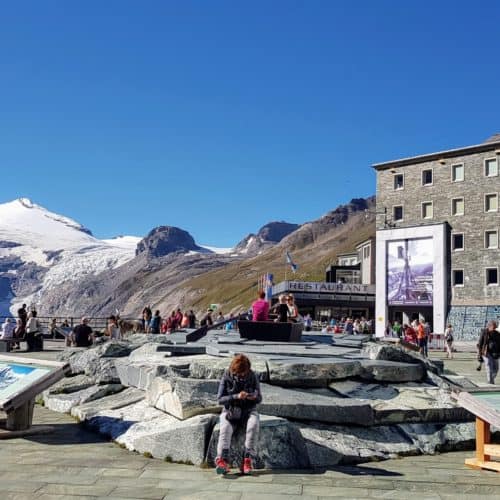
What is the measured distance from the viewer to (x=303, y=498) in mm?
6586

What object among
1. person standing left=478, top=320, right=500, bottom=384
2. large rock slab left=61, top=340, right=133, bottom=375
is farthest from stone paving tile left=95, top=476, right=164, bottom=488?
person standing left=478, top=320, right=500, bottom=384

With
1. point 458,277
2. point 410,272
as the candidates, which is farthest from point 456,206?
point 410,272

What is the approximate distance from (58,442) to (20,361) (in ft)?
6.92

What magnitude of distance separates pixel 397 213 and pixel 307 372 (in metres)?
50.1

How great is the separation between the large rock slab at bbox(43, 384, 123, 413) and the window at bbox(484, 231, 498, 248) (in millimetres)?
46432

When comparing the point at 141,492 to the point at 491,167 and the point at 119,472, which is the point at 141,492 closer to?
the point at 119,472

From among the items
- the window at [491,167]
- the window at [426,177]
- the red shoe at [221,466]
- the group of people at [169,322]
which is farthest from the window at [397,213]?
the red shoe at [221,466]

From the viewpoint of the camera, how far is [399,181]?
59875mm

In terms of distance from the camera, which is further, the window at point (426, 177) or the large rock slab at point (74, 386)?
the window at point (426, 177)

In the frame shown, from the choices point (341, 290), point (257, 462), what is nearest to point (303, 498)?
point (257, 462)

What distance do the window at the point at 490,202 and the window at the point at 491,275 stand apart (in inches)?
187

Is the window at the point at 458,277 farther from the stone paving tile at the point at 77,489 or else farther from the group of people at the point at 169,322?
the stone paving tile at the point at 77,489

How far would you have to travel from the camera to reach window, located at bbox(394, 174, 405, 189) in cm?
5946

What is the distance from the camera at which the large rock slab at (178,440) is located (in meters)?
8.12
